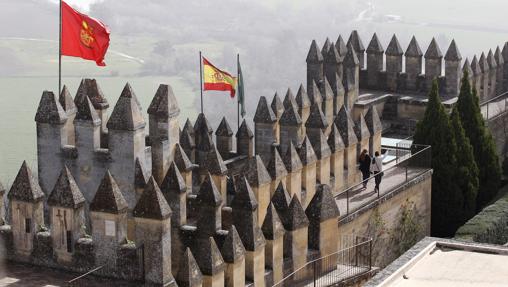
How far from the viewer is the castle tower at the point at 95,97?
35.6 metres

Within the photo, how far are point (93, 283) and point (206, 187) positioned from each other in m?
3.54

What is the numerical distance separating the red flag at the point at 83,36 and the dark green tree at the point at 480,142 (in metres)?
14.9

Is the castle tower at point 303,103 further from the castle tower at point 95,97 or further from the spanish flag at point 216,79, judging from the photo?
the castle tower at point 95,97

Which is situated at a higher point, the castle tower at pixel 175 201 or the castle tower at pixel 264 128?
the castle tower at pixel 264 128

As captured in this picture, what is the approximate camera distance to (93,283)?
3092cm

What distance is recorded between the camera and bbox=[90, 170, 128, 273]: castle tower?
30469 mm

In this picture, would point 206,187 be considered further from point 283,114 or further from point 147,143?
point 283,114

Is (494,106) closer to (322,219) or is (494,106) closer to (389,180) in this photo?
(389,180)

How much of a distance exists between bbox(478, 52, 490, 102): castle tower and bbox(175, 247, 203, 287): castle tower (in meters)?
24.6

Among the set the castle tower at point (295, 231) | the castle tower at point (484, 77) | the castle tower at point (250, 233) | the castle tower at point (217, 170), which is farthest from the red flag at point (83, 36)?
the castle tower at point (484, 77)

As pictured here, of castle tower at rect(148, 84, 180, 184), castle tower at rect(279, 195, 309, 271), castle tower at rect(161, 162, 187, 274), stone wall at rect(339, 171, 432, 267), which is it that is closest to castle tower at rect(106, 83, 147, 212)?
castle tower at rect(148, 84, 180, 184)

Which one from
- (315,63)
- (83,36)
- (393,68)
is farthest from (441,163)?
(83,36)

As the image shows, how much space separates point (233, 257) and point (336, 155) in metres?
10.1

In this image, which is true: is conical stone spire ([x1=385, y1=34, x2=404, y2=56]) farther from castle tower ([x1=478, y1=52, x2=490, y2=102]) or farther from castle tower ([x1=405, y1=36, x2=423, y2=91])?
castle tower ([x1=478, y1=52, x2=490, y2=102])
